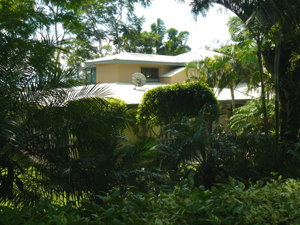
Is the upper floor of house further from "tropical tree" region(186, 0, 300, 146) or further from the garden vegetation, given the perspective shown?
the garden vegetation

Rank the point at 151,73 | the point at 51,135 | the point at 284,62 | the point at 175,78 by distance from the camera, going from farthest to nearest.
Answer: the point at 151,73 < the point at 175,78 < the point at 284,62 < the point at 51,135

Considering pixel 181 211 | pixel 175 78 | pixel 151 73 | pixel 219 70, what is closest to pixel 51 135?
pixel 181 211

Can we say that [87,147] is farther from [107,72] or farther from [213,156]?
[107,72]

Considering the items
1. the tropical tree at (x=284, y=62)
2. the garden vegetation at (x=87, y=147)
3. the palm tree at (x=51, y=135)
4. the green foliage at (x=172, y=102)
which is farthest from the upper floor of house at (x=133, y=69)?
the palm tree at (x=51, y=135)

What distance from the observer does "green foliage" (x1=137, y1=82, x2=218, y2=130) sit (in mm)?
11070

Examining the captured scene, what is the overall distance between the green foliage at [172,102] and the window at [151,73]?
7.89m

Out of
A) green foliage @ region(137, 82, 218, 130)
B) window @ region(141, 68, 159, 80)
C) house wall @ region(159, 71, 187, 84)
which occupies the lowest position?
green foliage @ region(137, 82, 218, 130)

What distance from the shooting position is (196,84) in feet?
37.6

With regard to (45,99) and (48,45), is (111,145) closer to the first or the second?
(45,99)

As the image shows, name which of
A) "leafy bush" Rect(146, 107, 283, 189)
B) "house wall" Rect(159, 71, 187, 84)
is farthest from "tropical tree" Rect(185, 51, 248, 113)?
"leafy bush" Rect(146, 107, 283, 189)

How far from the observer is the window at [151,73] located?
1911cm

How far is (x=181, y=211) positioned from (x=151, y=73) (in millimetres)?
17382

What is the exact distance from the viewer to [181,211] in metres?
2.40

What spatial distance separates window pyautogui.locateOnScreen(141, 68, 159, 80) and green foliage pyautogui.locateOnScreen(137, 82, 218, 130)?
789 centimetres
